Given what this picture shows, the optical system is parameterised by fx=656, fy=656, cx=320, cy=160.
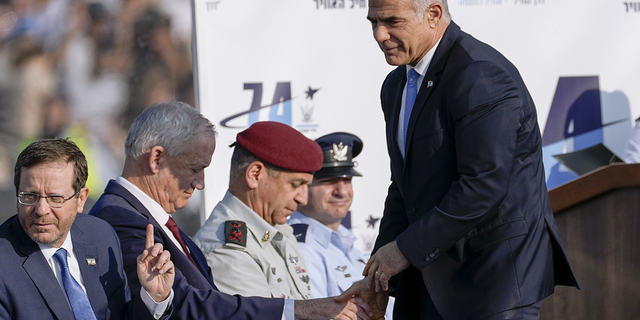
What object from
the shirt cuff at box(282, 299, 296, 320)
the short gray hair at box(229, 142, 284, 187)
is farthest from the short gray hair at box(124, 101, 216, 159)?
the shirt cuff at box(282, 299, 296, 320)

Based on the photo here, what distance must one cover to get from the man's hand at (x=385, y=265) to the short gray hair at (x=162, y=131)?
34.1 inches

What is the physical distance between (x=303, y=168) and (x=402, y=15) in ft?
2.91

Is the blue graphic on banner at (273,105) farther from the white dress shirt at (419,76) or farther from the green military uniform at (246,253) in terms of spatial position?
the white dress shirt at (419,76)

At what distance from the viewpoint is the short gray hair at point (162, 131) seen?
247cm

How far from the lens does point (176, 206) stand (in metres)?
2.59

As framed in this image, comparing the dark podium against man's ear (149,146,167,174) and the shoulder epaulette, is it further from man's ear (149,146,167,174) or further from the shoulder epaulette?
man's ear (149,146,167,174)

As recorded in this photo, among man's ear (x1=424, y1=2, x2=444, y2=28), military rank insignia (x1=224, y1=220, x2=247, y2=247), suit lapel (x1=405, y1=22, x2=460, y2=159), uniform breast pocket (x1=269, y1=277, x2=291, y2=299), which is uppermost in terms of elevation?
man's ear (x1=424, y1=2, x2=444, y2=28)

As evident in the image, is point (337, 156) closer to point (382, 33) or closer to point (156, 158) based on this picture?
point (156, 158)

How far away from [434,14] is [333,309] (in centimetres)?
109

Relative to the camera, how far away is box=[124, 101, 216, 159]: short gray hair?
2.47 metres

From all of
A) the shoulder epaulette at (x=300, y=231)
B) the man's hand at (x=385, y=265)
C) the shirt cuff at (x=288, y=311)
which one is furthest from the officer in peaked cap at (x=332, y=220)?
the man's hand at (x=385, y=265)

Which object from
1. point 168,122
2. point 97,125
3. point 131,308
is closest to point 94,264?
point 131,308

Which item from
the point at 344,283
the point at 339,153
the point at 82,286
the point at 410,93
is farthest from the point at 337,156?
the point at 82,286

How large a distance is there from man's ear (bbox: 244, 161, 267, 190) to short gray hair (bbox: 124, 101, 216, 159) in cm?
30
